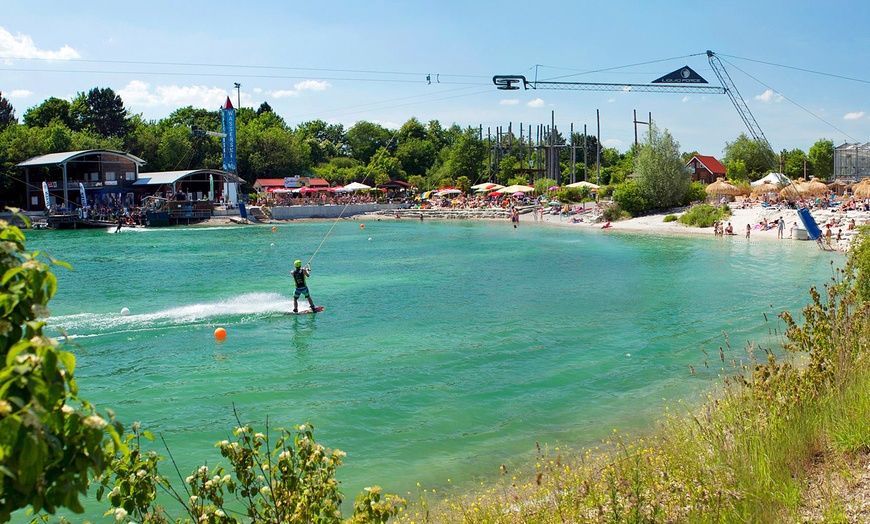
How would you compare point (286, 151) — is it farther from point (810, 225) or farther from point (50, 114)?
point (810, 225)

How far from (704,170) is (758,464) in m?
102

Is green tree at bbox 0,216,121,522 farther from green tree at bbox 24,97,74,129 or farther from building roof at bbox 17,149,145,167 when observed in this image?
green tree at bbox 24,97,74,129

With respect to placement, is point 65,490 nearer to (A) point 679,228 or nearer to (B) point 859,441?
(B) point 859,441

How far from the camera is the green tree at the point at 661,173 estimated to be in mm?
67688

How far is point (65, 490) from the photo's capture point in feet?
9.75

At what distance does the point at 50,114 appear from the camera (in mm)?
102125

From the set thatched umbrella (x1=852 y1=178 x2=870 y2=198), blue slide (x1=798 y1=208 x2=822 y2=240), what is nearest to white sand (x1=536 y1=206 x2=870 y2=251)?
blue slide (x1=798 y1=208 x2=822 y2=240)

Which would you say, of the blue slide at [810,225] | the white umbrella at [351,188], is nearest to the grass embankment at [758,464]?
the blue slide at [810,225]

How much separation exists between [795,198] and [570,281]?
115ft

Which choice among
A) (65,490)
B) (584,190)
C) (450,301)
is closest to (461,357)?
(450,301)

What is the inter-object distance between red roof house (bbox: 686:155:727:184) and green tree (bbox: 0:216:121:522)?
345 feet

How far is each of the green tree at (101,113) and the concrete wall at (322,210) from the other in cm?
3713

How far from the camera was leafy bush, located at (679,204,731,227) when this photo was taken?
59119mm

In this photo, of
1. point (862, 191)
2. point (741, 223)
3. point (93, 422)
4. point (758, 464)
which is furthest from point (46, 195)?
point (93, 422)
